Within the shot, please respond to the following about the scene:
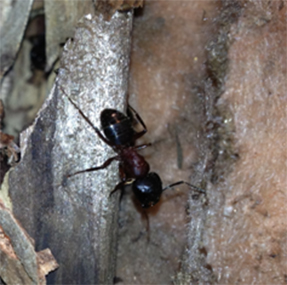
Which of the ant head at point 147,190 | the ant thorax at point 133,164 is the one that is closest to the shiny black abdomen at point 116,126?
the ant thorax at point 133,164

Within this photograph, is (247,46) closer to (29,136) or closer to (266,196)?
(266,196)

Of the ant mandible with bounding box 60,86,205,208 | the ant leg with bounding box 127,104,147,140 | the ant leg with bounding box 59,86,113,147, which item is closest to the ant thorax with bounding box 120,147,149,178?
the ant mandible with bounding box 60,86,205,208

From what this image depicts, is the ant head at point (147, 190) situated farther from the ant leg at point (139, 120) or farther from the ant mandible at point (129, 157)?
the ant leg at point (139, 120)

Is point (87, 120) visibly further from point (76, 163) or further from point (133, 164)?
point (133, 164)

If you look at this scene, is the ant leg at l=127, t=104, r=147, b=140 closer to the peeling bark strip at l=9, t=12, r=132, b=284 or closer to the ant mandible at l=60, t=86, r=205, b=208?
the ant mandible at l=60, t=86, r=205, b=208

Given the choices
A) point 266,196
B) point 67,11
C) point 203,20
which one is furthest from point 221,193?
point 67,11
